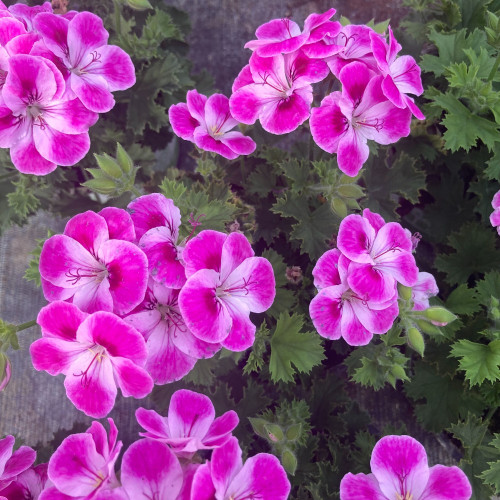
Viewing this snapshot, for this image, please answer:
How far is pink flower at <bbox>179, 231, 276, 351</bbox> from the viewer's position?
963 mm

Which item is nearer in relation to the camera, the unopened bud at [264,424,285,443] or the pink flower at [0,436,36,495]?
the pink flower at [0,436,36,495]

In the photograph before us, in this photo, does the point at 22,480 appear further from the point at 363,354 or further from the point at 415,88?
the point at 415,88

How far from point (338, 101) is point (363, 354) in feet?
1.99

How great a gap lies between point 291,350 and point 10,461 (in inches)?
23.9

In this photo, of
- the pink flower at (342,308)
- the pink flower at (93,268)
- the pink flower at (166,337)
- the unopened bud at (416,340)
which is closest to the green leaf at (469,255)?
the unopened bud at (416,340)

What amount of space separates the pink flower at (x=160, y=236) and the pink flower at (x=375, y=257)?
30cm

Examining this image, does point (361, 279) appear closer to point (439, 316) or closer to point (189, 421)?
point (439, 316)

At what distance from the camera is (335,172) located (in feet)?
4.44

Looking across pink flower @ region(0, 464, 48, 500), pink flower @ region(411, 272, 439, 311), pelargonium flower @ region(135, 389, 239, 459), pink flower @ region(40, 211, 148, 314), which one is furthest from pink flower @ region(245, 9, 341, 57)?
pink flower @ region(0, 464, 48, 500)

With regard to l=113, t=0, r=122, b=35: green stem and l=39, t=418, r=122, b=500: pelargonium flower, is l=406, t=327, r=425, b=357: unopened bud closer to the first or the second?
l=39, t=418, r=122, b=500: pelargonium flower

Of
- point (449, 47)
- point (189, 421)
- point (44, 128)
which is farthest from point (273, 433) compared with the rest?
point (449, 47)

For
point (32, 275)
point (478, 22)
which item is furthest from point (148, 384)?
point (478, 22)

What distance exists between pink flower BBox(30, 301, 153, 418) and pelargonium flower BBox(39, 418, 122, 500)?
53 mm

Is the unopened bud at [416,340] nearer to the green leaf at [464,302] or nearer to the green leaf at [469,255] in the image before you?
the green leaf at [464,302]
